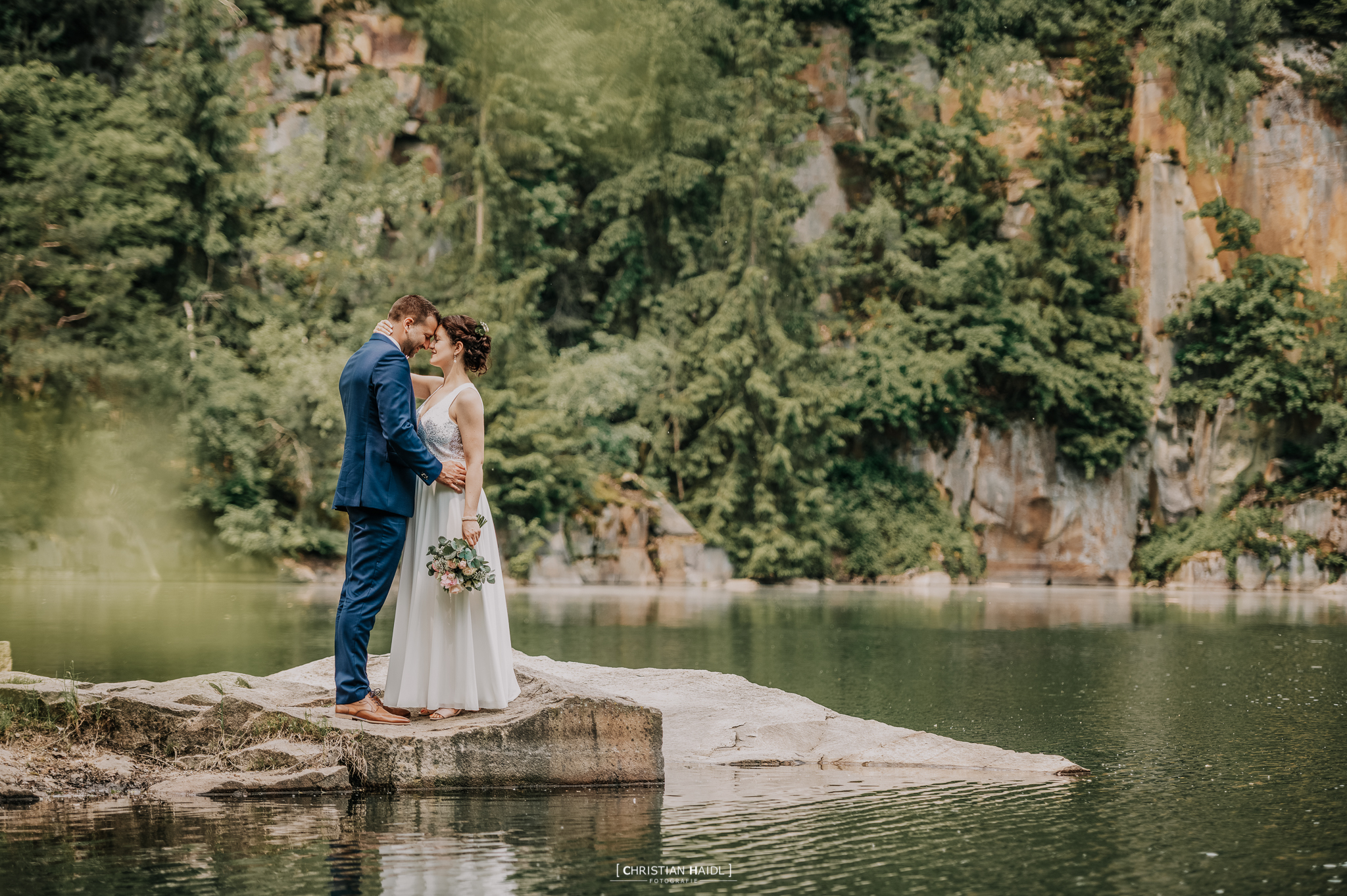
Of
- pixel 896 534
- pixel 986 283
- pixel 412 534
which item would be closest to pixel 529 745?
pixel 412 534

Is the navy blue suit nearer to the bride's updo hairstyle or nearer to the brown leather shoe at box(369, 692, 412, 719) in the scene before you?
the brown leather shoe at box(369, 692, 412, 719)

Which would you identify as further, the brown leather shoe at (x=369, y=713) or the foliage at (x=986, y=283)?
the foliage at (x=986, y=283)

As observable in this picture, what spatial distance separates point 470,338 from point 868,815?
308 cm

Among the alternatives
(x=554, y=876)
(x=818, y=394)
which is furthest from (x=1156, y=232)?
(x=554, y=876)

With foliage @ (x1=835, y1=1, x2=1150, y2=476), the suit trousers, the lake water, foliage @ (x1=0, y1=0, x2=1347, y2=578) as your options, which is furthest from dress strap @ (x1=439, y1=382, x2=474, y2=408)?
foliage @ (x1=835, y1=1, x2=1150, y2=476)

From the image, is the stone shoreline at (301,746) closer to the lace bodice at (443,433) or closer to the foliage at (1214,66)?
the lace bodice at (443,433)

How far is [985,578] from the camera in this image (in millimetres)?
36312

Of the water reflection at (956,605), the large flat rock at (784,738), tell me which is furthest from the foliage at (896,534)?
the large flat rock at (784,738)

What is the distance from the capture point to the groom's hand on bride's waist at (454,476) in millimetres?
6277

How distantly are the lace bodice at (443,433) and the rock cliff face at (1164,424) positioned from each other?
31863 mm

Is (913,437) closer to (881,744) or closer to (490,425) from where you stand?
(490,425)

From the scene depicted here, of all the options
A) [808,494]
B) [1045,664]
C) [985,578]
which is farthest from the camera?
[985,578]

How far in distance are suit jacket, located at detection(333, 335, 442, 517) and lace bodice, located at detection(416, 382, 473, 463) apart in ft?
0.63

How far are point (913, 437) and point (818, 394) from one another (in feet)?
14.8
